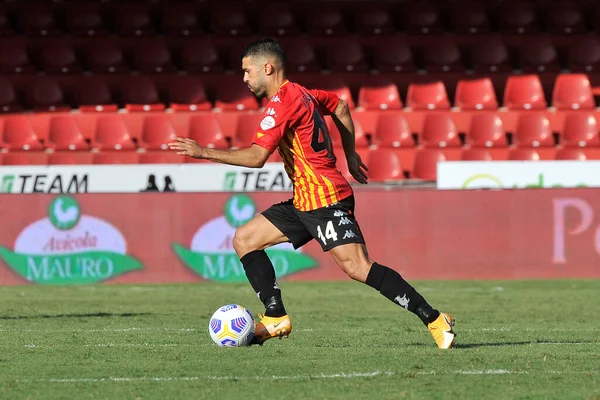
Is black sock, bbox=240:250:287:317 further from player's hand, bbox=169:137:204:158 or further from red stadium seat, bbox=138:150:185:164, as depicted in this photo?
red stadium seat, bbox=138:150:185:164

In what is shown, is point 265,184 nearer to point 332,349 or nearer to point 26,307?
point 26,307

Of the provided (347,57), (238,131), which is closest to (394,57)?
(347,57)

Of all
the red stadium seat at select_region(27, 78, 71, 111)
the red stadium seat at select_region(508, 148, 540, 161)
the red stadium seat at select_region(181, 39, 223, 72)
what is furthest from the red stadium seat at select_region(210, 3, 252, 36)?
the red stadium seat at select_region(508, 148, 540, 161)

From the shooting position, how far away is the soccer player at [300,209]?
294 inches

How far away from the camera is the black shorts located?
751 cm

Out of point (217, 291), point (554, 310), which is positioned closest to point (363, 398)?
point (554, 310)

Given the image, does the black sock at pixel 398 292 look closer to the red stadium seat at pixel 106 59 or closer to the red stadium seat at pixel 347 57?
the red stadium seat at pixel 347 57

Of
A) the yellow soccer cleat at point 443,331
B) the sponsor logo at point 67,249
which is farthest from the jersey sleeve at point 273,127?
the sponsor logo at point 67,249

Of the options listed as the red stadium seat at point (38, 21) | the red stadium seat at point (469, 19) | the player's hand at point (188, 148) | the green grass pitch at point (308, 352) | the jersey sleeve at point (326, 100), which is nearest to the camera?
the green grass pitch at point (308, 352)

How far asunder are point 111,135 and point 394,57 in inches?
216

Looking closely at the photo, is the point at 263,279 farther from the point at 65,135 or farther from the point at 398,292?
the point at 65,135

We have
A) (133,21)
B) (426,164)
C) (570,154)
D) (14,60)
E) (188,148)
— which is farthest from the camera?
(133,21)

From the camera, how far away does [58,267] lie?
15273 millimetres

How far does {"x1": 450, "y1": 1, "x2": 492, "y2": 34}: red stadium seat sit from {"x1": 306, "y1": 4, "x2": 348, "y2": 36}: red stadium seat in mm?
2118
